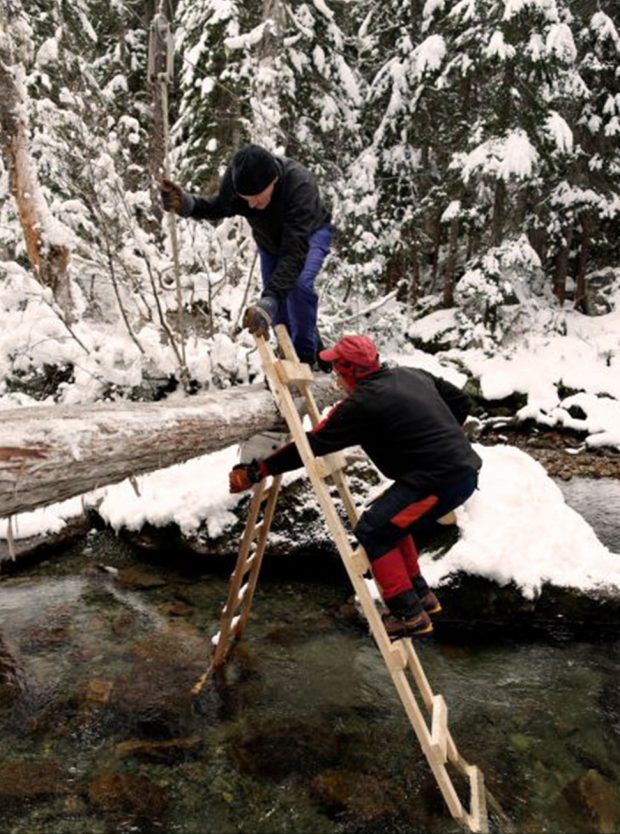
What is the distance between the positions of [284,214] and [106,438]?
2.26m

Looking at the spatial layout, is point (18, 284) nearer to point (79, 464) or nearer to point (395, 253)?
point (79, 464)

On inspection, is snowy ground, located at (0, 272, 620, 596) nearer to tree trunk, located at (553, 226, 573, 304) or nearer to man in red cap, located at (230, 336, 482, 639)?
man in red cap, located at (230, 336, 482, 639)

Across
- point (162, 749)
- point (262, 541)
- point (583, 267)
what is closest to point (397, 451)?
point (262, 541)

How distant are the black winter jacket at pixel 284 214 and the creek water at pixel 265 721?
10.1ft

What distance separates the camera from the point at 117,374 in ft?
24.0

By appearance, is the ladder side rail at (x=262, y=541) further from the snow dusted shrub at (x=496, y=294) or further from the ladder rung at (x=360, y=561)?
the snow dusted shrub at (x=496, y=294)

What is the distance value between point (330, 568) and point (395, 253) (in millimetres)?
13588

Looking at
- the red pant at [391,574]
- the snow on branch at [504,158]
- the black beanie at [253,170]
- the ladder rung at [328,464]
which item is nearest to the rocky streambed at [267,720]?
the red pant at [391,574]

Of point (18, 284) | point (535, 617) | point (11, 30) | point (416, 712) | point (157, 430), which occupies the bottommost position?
point (535, 617)

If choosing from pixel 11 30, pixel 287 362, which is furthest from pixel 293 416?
pixel 11 30

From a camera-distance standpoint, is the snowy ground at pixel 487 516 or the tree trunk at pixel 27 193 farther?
the tree trunk at pixel 27 193

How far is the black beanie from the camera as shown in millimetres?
4355

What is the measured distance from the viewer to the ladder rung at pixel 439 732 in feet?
10.8

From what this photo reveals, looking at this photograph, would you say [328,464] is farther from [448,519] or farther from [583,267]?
[583,267]
